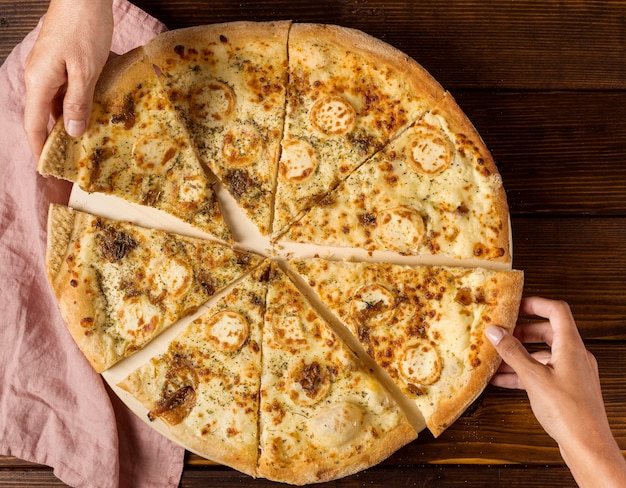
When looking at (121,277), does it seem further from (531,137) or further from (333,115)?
(531,137)

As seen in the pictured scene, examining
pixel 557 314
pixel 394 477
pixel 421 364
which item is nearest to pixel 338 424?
pixel 421 364

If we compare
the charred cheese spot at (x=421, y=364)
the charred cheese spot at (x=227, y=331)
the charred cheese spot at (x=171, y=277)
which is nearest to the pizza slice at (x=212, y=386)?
the charred cheese spot at (x=227, y=331)

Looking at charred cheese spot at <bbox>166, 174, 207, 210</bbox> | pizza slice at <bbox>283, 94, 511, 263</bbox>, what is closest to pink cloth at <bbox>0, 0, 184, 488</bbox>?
charred cheese spot at <bbox>166, 174, 207, 210</bbox>

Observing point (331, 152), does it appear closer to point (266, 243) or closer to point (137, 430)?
point (266, 243)

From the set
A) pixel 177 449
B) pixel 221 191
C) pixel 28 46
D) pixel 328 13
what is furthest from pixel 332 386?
pixel 28 46

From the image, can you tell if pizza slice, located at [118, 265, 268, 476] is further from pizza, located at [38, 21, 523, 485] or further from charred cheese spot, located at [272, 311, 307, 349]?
charred cheese spot, located at [272, 311, 307, 349]
